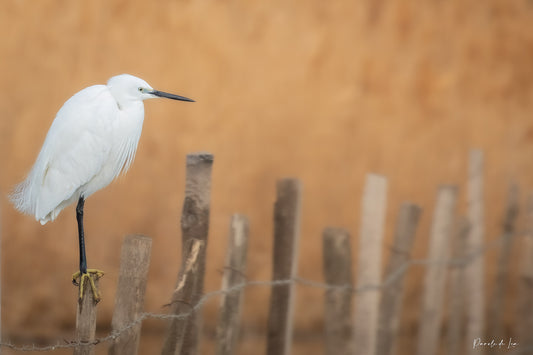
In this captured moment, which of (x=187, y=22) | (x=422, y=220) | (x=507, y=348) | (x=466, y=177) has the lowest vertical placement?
(x=507, y=348)

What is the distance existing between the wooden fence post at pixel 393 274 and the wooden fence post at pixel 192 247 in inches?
35.4

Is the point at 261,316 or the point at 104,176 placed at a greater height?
the point at 104,176

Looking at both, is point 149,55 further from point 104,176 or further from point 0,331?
point 104,176

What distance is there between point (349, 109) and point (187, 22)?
96 centimetres

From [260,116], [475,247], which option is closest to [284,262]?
[475,247]

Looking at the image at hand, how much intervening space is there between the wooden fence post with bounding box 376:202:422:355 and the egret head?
3.93 ft

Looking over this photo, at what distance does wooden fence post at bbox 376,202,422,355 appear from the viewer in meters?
2.40

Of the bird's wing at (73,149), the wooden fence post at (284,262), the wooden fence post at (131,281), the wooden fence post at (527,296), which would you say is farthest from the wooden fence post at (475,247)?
the bird's wing at (73,149)

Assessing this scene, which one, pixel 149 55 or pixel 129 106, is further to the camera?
pixel 149 55

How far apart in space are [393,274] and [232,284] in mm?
702

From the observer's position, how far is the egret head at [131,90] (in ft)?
4.95

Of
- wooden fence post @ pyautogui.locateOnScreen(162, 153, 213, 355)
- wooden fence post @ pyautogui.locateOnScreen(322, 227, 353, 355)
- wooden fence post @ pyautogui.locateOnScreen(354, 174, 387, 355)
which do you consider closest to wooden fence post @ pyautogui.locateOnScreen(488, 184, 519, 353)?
wooden fence post @ pyautogui.locateOnScreen(354, 174, 387, 355)

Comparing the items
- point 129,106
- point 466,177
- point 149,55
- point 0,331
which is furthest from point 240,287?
point 466,177

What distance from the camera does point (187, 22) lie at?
10.4 ft
